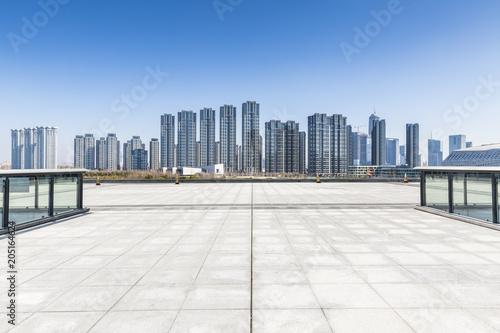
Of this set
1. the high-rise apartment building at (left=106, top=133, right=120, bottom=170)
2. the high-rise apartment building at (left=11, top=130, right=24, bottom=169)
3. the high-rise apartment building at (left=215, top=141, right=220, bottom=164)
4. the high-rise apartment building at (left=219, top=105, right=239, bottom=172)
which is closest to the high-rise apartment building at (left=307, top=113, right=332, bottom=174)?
the high-rise apartment building at (left=219, top=105, right=239, bottom=172)

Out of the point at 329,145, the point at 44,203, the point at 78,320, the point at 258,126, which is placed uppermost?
the point at 258,126

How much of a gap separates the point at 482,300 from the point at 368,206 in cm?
950

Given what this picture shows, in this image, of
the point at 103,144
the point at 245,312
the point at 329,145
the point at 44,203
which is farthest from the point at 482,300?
the point at 103,144

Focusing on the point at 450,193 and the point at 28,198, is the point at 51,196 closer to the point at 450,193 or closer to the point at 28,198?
the point at 28,198

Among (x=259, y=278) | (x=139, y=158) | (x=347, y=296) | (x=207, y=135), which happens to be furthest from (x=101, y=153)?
(x=347, y=296)

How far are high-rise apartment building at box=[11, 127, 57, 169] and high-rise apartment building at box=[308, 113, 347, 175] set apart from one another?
12571cm

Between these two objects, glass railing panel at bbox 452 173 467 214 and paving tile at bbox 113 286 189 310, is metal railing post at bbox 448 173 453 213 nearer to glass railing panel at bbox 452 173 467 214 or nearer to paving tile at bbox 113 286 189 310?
glass railing panel at bbox 452 173 467 214

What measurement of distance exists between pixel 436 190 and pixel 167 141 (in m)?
151

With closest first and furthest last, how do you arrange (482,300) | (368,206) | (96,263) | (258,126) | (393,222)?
1. (482,300)
2. (96,263)
3. (393,222)
4. (368,206)
5. (258,126)

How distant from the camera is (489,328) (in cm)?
322

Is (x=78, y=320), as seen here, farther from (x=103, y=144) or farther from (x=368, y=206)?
(x=103, y=144)

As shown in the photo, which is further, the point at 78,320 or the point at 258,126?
the point at 258,126

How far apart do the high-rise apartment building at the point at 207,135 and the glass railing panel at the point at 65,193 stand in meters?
130

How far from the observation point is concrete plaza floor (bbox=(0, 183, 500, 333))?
134 inches
